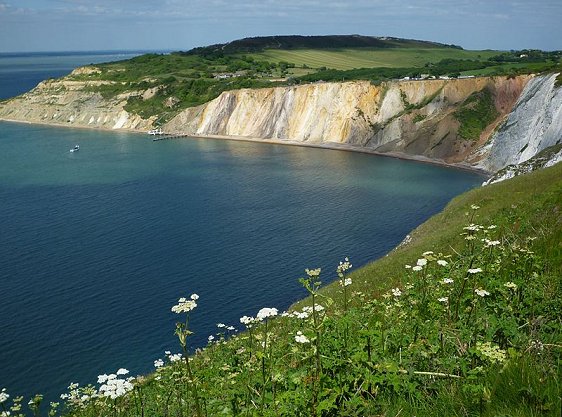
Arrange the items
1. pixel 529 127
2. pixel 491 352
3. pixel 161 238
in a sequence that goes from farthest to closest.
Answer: pixel 529 127, pixel 161 238, pixel 491 352

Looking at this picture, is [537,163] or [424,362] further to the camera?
[537,163]

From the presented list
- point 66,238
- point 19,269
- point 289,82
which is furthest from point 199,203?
point 289,82

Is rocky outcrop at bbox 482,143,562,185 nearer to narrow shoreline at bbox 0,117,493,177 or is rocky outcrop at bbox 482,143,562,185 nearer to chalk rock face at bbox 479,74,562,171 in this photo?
chalk rock face at bbox 479,74,562,171

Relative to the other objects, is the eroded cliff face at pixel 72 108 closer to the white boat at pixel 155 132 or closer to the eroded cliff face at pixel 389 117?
the eroded cliff face at pixel 389 117

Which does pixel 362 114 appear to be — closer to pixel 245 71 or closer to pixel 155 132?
pixel 155 132

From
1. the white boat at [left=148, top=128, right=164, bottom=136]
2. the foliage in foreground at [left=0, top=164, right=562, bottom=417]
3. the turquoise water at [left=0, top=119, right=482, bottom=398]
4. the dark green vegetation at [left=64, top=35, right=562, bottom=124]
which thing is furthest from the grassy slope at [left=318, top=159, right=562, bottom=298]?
the white boat at [left=148, top=128, right=164, bottom=136]

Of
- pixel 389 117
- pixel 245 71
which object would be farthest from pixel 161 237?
pixel 245 71

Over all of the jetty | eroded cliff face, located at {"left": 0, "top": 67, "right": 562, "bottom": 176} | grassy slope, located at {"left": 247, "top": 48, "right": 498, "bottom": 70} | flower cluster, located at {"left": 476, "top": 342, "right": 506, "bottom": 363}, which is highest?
grassy slope, located at {"left": 247, "top": 48, "right": 498, "bottom": 70}

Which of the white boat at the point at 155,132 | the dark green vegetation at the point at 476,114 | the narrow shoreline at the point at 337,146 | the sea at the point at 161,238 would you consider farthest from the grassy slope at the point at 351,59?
the sea at the point at 161,238

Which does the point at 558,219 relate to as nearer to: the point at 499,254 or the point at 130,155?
the point at 499,254
